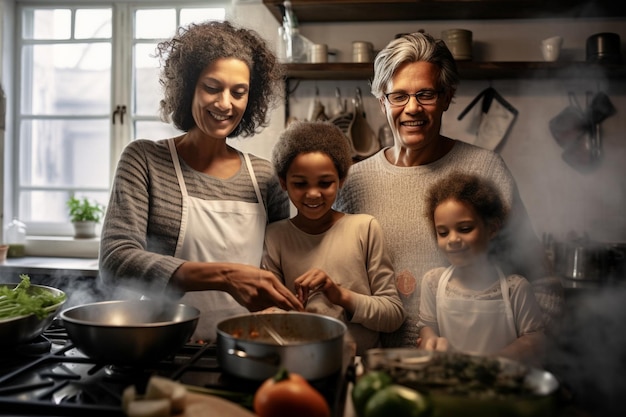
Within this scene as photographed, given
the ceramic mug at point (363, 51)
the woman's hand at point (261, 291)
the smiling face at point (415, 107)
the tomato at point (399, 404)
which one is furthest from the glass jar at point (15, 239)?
the tomato at point (399, 404)

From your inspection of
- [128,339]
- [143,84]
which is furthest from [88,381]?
[143,84]

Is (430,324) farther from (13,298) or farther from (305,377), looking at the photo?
(13,298)

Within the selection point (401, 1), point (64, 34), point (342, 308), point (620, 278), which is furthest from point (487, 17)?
point (64, 34)

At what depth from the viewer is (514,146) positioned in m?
3.05

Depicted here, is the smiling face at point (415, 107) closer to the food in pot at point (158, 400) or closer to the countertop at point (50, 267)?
the food in pot at point (158, 400)

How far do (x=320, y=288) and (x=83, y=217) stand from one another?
94.2 inches

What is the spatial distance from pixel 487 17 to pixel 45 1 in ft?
8.67

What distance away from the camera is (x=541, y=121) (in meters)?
3.03

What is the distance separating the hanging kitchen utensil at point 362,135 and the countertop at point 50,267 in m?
1.48

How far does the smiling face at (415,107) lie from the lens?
155 cm

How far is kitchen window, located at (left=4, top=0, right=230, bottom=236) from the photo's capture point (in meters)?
3.35

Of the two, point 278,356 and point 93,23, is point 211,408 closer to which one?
point 278,356

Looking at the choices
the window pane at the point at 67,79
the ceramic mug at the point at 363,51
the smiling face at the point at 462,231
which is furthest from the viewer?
the window pane at the point at 67,79

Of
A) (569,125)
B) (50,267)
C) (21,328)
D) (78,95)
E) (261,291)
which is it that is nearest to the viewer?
(21,328)
